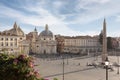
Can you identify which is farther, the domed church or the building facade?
the domed church

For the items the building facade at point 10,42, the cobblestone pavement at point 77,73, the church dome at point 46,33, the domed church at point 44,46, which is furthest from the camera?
the church dome at point 46,33

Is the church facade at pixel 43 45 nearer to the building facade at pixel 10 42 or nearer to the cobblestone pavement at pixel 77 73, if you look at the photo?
the building facade at pixel 10 42

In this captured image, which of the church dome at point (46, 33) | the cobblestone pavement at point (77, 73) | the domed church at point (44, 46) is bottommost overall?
the cobblestone pavement at point (77, 73)

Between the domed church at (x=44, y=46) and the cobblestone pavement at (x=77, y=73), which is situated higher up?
the domed church at (x=44, y=46)

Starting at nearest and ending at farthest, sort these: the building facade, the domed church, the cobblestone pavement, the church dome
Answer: the cobblestone pavement → the building facade → the domed church → the church dome

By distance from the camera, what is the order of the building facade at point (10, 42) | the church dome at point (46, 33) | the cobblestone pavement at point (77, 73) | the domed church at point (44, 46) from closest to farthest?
the cobblestone pavement at point (77, 73), the building facade at point (10, 42), the domed church at point (44, 46), the church dome at point (46, 33)

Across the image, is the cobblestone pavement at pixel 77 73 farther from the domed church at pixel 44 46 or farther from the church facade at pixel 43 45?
the church facade at pixel 43 45

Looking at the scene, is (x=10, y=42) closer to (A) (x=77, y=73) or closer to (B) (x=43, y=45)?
(B) (x=43, y=45)

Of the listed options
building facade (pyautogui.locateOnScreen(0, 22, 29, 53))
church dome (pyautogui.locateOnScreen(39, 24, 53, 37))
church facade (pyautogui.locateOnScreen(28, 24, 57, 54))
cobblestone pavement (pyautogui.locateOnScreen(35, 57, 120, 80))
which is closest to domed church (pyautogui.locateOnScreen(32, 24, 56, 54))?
church facade (pyautogui.locateOnScreen(28, 24, 57, 54))

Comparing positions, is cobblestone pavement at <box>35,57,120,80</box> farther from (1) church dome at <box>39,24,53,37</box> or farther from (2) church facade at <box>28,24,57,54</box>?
(1) church dome at <box>39,24,53,37</box>

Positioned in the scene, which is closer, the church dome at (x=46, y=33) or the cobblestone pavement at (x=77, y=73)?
the cobblestone pavement at (x=77, y=73)

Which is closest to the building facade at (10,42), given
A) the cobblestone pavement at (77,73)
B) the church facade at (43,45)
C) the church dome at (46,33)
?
the church facade at (43,45)

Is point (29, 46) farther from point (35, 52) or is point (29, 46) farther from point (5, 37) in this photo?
point (5, 37)

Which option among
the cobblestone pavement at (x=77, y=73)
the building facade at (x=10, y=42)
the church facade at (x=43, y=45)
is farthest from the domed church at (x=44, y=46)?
the cobblestone pavement at (x=77, y=73)
